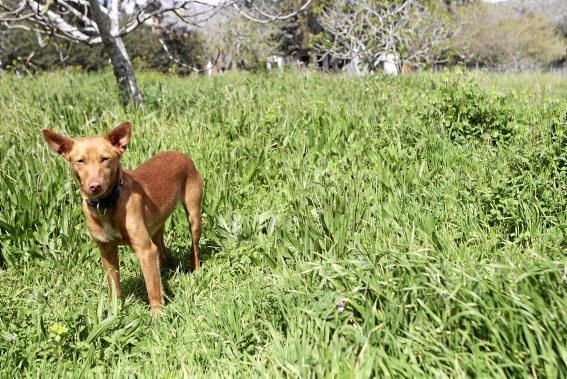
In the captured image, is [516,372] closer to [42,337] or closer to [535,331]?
[535,331]

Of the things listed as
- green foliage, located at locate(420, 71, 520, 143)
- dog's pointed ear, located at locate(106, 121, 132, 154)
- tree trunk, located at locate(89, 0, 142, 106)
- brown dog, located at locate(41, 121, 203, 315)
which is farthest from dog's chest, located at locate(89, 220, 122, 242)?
tree trunk, located at locate(89, 0, 142, 106)

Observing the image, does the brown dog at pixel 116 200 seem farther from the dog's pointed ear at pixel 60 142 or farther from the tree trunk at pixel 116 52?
the tree trunk at pixel 116 52

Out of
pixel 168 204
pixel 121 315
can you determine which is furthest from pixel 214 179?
pixel 121 315

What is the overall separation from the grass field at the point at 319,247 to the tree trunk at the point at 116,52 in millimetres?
514

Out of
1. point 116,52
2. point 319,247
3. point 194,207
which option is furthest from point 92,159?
point 116,52

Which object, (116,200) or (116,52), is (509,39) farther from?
(116,200)

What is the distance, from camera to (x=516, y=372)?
2102 mm

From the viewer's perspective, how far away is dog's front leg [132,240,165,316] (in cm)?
342

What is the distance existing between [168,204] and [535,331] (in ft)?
8.66

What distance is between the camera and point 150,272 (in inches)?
135

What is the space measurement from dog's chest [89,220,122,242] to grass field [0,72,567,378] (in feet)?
1.31

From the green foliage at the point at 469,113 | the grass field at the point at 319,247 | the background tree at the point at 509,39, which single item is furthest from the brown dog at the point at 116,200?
the background tree at the point at 509,39

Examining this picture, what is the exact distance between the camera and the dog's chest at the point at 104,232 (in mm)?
3414

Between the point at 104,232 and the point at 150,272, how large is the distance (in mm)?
392
